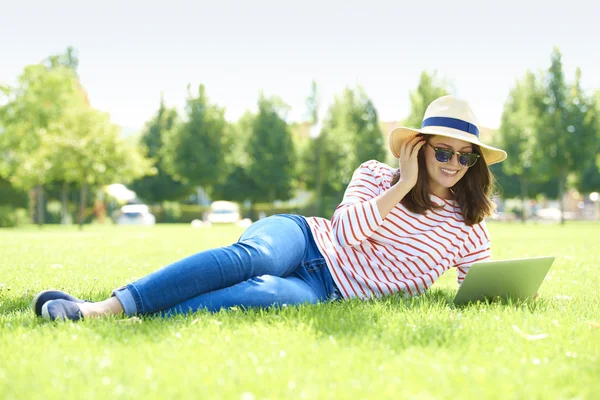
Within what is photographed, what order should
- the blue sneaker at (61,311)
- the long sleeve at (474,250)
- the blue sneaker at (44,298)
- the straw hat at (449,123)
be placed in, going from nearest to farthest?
the blue sneaker at (61,311) → the blue sneaker at (44,298) → the straw hat at (449,123) → the long sleeve at (474,250)

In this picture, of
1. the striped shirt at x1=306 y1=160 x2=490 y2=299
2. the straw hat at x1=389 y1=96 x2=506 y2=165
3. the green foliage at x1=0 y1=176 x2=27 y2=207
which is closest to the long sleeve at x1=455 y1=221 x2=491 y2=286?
the striped shirt at x1=306 y1=160 x2=490 y2=299

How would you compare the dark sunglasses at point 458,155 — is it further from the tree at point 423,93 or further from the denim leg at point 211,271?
the tree at point 423,93

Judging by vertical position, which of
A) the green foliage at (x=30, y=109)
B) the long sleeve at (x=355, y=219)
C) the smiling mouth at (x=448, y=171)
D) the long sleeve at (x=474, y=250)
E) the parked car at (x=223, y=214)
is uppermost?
the green foliage at (x=30, y=109)

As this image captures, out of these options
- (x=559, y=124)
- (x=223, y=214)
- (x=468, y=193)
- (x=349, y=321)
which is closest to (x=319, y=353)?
(x=349, y=321)

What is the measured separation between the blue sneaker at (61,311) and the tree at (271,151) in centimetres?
4340

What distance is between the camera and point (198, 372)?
2.59 metres

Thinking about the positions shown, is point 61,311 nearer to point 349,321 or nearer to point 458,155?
point 349,321

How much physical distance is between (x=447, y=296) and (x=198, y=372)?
2927 millimetres

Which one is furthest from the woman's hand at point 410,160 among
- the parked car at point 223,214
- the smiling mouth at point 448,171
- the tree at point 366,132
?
the parked car at point 223,214

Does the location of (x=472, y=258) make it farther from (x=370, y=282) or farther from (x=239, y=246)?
(x=239, y=246)

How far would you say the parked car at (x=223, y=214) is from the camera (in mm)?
43344

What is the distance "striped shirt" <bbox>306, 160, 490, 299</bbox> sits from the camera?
176 inches

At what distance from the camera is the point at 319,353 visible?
2.90 metres

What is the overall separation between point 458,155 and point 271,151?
142 ft
